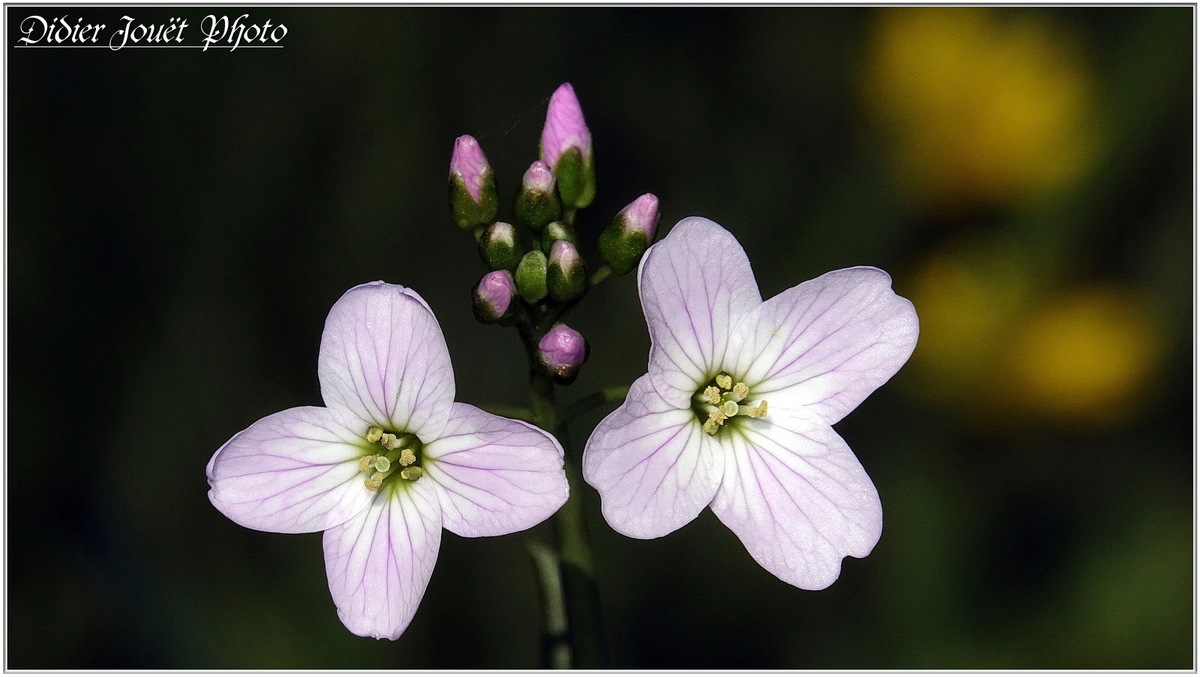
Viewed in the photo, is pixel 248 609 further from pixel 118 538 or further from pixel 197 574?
pixel 118 538

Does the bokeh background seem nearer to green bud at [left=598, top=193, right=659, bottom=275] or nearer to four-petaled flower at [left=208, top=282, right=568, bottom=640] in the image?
four-petaled flower at [left=208, top=282, right=568, bottom=640]

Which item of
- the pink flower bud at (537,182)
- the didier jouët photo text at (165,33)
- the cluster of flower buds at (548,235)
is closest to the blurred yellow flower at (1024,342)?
the cluster of flower buds at (548,235)

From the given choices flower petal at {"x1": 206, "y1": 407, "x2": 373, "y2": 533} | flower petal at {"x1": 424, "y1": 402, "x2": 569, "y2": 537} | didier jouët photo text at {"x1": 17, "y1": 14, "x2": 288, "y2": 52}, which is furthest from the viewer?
didier jouët photo text at {"x1": 17, "y1": 14, "x2": 288, "y2": 52}

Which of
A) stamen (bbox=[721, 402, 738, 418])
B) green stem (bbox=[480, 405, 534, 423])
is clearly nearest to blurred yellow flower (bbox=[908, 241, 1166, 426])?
stamen (bbox=[721, 402, 738, 418])

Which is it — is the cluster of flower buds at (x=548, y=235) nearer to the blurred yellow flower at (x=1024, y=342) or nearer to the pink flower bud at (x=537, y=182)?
the pink flower bud at (x=537, y=182)

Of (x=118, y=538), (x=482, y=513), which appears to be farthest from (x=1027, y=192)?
(x=118, y=538)

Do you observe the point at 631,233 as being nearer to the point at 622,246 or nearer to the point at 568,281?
the point at 622,246
